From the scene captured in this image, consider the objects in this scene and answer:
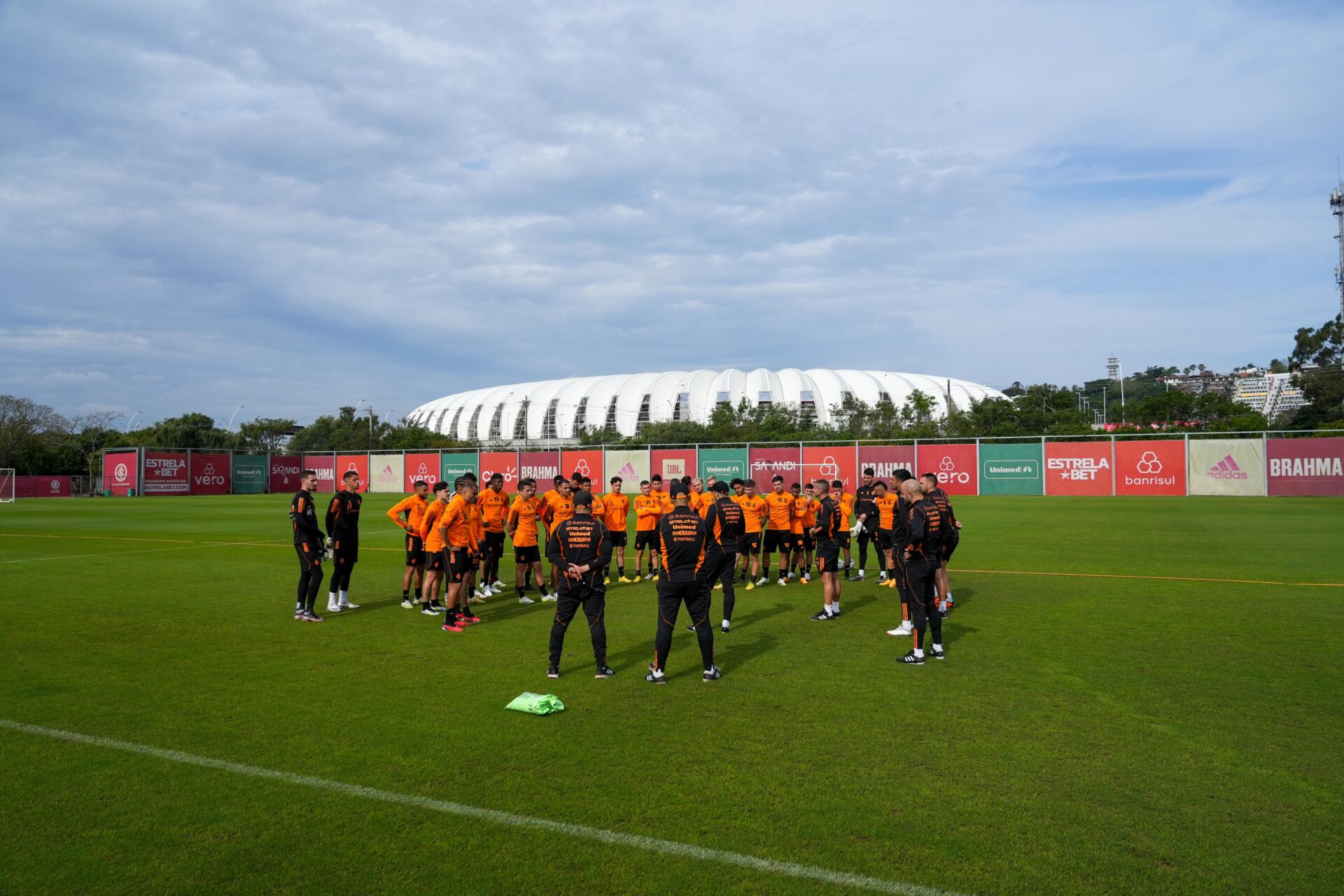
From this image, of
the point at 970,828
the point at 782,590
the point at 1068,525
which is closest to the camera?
the point at 970,828

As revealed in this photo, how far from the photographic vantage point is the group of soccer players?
8.30 metres

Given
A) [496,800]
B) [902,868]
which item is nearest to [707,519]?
[496,800]

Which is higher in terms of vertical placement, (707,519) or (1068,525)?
(707,519)

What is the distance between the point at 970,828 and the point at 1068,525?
910 inches

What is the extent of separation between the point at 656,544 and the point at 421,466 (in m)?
42.0

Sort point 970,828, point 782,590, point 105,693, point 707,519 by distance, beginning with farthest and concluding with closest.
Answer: point 782,590
point 707,519
point 105,693
point 970,828

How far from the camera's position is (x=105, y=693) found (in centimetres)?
781

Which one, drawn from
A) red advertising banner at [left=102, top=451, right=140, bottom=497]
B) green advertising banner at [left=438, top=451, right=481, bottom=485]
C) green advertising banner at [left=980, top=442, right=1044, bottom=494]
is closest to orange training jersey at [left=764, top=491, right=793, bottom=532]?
green advertising banner at [left=980, top=442, right=1044, bottom=494]

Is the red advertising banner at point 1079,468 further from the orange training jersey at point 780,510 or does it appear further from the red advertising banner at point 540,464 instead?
the orange training jersey at point 780,510

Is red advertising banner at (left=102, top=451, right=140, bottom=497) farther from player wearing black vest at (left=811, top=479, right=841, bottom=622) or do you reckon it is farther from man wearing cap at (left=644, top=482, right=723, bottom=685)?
man wearing cap at (left=644, top=482, right=723, bottom=685)

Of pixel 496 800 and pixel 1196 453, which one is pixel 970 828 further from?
pixel 1196 453

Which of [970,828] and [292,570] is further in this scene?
[292,570]

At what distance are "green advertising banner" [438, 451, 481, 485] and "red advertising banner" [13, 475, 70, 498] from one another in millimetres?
32865

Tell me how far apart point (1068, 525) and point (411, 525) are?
2103cm
